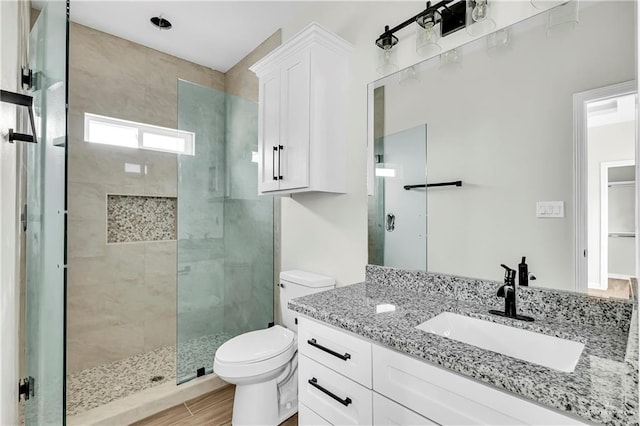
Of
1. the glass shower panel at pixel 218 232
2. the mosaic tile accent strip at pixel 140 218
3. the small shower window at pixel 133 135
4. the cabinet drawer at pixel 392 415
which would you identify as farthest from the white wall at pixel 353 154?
the mosaic tile accent strip at pixel 140 218

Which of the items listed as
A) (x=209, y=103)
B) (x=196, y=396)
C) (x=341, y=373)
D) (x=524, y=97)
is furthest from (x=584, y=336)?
(x=209, y=103)

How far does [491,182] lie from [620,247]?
0.47 metres

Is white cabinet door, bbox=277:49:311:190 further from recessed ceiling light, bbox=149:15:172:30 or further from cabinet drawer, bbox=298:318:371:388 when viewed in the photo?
recessed ceiling light, bbox=149:15:172:30

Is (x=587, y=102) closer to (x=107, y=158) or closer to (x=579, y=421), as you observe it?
(x=579, y=421)

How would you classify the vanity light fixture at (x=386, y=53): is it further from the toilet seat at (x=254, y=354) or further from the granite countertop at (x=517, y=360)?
the toilet seat at (x=254, y=354)

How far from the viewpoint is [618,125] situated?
3.35 feet

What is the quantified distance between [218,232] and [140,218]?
2.88ft

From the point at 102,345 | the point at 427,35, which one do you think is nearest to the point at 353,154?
the point at 427,35

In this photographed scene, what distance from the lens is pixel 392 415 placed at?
0.97 m

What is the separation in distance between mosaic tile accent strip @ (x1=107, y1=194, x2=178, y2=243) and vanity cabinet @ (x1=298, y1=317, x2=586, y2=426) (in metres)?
2.14

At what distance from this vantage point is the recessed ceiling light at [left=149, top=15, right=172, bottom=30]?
2387 millimetres

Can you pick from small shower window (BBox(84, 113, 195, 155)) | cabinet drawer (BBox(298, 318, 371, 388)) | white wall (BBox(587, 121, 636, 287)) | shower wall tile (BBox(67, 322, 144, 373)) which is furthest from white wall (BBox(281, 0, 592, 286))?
shower wall tile (BBox(67, 322, 144, 373))

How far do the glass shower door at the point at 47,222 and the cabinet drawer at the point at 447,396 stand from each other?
103cm

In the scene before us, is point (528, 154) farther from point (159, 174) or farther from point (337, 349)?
point (159, 174)
